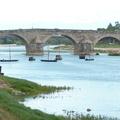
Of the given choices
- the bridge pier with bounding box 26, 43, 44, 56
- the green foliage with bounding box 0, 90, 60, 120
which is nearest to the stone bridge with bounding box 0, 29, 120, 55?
the bridge pier with bounding box 26, 43, 44, 56

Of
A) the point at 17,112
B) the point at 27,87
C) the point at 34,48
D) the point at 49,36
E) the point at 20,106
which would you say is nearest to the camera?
the point at 17,112

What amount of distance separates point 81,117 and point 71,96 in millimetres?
9474

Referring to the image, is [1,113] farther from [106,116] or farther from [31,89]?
[31,89]

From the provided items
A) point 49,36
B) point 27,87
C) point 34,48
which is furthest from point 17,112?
point 49,36

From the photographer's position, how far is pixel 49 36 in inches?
4424

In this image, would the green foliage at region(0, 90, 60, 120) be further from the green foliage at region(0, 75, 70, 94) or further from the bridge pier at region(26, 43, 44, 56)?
the bridge pier at region(26, 43, 44, 56)

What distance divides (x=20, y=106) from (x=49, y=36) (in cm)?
8861

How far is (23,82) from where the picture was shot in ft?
126

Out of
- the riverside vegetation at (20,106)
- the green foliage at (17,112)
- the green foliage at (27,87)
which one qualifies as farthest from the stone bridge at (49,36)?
the green foliage at (17,112)

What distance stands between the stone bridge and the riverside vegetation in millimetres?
68973

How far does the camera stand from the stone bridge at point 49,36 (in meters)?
109

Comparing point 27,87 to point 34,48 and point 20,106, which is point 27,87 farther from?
point 34,48

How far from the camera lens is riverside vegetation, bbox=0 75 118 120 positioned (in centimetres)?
2183

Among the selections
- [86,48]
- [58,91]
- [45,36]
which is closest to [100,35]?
[86,48]
